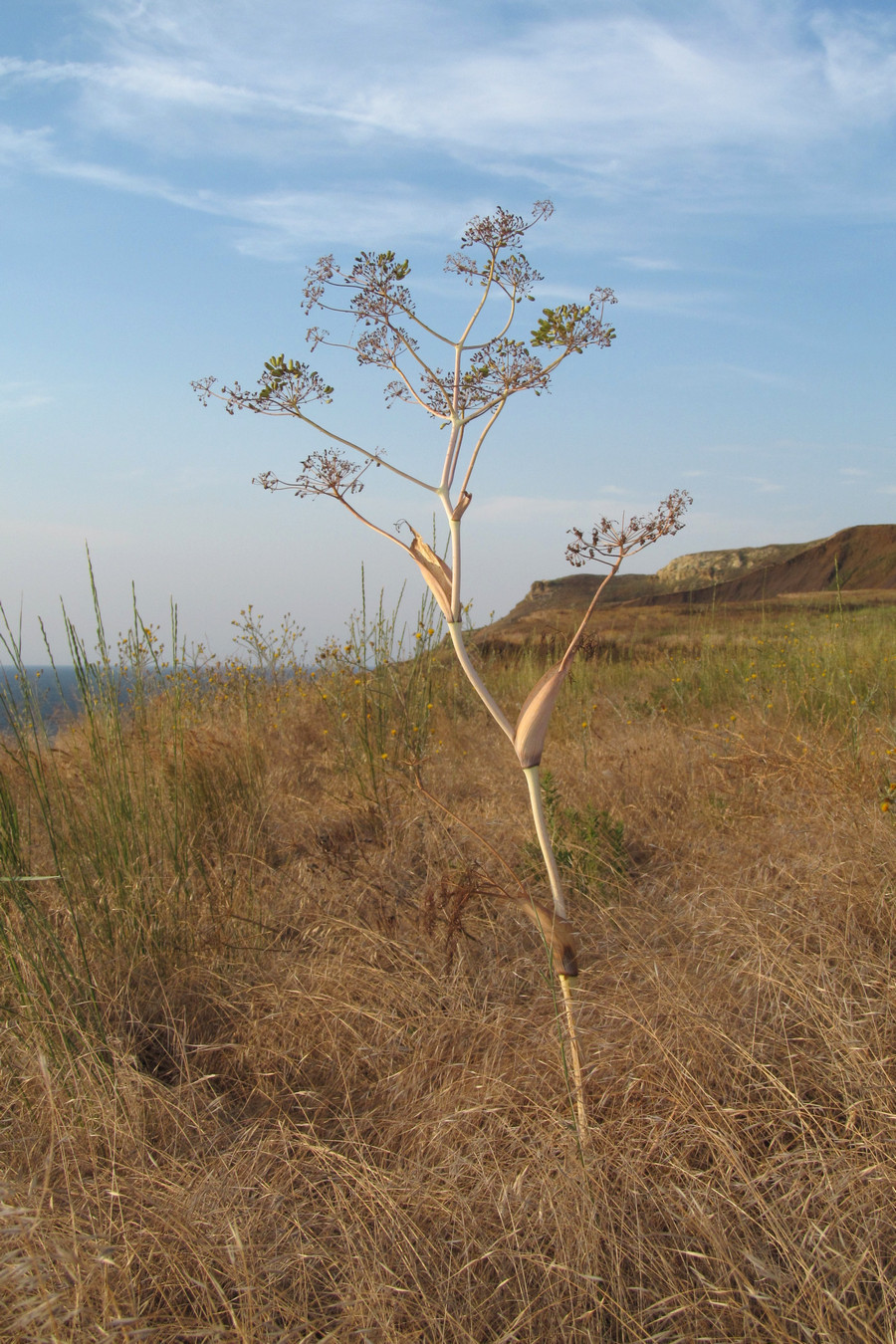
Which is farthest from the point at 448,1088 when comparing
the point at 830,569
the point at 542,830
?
the point at 830,569

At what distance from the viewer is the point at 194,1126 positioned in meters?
1.73

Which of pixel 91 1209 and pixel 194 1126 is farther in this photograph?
pixel 194 1126

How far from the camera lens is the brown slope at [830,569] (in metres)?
14.1

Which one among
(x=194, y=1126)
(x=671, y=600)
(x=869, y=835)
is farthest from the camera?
(x=671, y=600)

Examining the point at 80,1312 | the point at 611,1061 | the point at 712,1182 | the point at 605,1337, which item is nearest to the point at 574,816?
the point at 611,1061

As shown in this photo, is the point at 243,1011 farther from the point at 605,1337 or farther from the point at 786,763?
the point at 786,763

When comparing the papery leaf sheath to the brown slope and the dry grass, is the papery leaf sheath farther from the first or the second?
the brown slope

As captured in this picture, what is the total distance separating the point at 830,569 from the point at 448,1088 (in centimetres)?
1452

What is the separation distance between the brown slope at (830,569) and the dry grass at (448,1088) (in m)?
11.6

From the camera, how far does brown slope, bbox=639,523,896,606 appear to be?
14078 mm

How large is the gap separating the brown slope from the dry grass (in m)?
11.6

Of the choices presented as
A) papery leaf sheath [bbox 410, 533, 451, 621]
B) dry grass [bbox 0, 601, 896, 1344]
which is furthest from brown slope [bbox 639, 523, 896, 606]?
papery leaf sheath [bbox 410, 533, 451, 621]

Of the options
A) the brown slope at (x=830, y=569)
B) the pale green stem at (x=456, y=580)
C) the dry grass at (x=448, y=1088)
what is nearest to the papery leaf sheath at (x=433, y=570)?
the pale green stem at (x=456, y=580)

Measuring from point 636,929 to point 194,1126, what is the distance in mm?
1285
